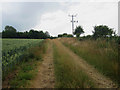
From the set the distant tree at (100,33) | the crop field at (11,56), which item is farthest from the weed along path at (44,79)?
the distant tree at (100,33)

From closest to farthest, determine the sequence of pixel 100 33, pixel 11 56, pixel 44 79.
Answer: pixel 44 79 < pixel 11 56 < pixel 100 33

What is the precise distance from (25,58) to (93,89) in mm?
4882

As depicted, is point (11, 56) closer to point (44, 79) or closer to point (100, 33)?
point (44, 79)

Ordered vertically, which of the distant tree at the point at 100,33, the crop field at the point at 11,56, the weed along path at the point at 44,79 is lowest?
the weed along path at the point at 44,79

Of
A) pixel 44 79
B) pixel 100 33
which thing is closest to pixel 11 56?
pixel 44 79

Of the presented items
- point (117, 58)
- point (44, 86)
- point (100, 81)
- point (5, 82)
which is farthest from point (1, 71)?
point (117, 58)

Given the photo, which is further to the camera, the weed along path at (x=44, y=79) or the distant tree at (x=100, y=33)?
the distant tree at (x=100, y=33)

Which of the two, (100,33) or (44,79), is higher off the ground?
(100,33)

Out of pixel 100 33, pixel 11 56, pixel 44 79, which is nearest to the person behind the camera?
pixel 44 79

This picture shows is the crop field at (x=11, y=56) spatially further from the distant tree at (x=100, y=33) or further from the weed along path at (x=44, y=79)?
the distant tree at (x=100, y=33)

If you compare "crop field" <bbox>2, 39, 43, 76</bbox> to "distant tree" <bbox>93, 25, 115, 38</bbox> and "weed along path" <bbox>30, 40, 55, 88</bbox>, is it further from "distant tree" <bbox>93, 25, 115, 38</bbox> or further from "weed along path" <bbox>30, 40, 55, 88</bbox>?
"distant tree" <bbox>93, 25, 115, 38</bbox>

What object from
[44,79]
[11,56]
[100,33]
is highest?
[100,33]

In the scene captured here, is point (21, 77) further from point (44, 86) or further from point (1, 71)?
point (44, 86)

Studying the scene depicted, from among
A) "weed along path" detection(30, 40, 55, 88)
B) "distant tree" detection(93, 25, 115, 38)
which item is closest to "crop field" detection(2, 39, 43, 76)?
"weed along path" detection(30, 40, 55, 88)
